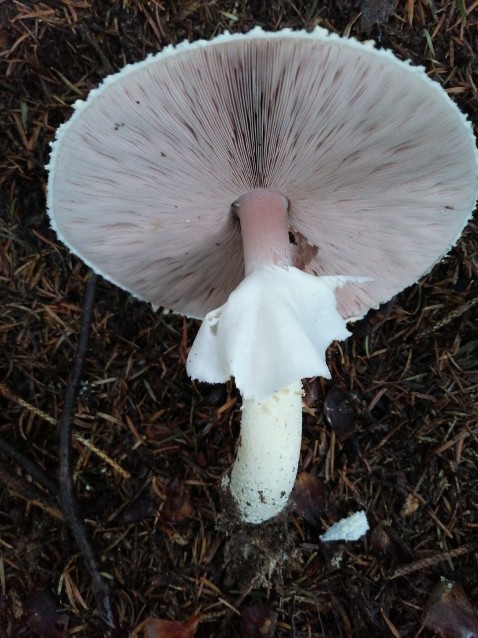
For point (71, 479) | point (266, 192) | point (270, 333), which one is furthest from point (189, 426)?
point (266, 192)

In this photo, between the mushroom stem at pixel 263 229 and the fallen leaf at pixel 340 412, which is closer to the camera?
the mushroom stem at pixel 263 229

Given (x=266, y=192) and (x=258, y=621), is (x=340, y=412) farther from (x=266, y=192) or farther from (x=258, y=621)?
(x=266, y=192)

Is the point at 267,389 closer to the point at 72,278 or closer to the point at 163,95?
the point at 163,95

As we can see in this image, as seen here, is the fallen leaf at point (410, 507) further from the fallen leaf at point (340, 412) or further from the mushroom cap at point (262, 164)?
the mushroom cap at point (262, 164)

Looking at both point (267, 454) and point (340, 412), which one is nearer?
point (267, 454)

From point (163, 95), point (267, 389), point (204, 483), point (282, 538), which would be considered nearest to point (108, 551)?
point (204, 483)

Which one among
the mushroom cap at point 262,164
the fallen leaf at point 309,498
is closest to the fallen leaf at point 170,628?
the fallen leaf at point 309,498
